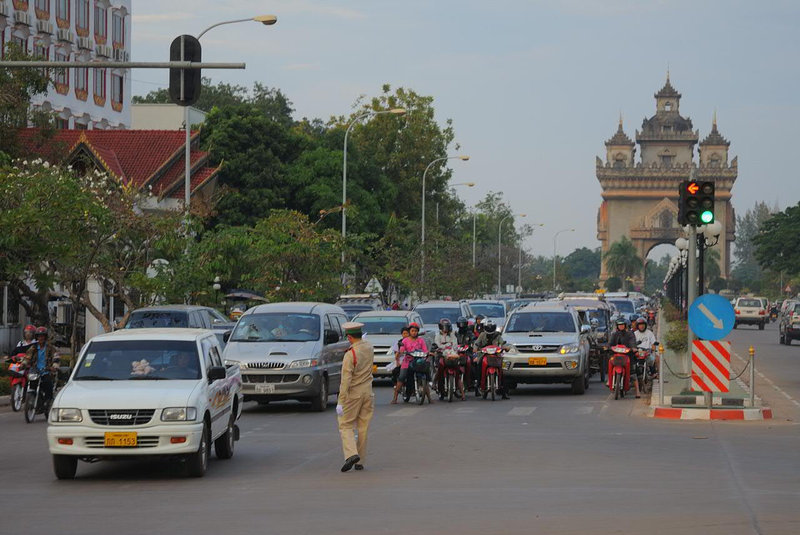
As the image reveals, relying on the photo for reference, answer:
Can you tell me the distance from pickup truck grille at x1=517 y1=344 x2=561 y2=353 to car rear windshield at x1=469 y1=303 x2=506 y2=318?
15.8 meters

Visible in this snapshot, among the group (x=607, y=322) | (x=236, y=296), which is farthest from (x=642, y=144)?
(x=607, y=322)

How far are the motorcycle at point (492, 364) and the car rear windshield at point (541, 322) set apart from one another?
7.58 feet

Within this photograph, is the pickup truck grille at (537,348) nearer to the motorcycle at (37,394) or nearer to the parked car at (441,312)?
the parked car at (441,312)

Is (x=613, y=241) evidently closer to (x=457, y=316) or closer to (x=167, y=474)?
(x=457, y=316)

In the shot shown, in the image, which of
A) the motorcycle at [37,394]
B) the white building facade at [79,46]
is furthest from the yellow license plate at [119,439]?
the white building facade at [79,46]

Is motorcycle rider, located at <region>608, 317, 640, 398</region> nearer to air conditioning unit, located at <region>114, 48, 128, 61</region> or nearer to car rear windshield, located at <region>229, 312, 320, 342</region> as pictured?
car rear windshield, located at <region>229, 312, 320, 342</region>

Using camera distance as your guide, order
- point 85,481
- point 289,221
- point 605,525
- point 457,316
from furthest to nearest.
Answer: point 289,221, point 457,316, point 85,481, point 605,525

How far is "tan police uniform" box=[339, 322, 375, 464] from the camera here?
15.5 m

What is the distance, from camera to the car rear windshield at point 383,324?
105 feet

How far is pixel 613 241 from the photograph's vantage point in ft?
519

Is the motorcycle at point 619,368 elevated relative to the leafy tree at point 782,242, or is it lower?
lower

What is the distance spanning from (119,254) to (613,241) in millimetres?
127506

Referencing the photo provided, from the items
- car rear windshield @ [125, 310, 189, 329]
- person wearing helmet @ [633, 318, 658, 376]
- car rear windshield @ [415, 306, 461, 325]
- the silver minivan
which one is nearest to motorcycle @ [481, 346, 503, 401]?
person wearing helmet @ [633, 318, 658, 376]

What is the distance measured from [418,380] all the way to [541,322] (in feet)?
15.5
